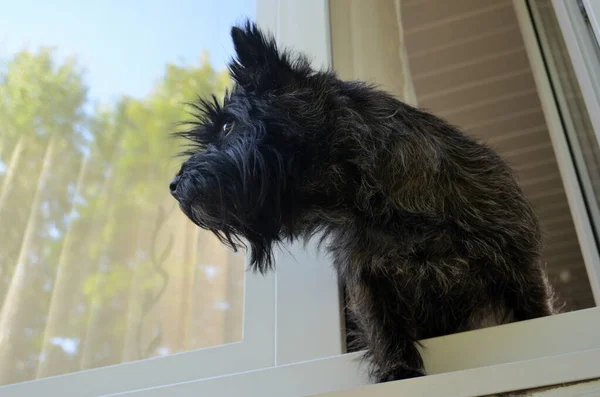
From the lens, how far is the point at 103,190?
1.67 m

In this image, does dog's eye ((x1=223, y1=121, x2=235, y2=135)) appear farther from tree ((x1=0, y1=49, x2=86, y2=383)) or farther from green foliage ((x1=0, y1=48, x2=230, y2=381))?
tree ((x1=0, y1=49, x2=86, y2=383))

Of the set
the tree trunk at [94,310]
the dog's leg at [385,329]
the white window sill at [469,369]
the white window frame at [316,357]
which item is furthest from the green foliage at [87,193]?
the dog's leg at [385,329]

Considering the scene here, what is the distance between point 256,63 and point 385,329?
0.58 m

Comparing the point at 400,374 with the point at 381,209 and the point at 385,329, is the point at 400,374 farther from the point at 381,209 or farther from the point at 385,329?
the point at 381,209

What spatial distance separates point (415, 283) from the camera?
1192mm

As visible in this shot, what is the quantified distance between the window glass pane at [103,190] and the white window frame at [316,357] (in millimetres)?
87

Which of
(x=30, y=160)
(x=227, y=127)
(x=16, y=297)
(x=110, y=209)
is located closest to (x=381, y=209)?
(x=227, y=127)

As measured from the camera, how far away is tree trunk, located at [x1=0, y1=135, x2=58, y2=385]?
1.48 meters

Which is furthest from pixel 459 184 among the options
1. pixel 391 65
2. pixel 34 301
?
pixel 34 301

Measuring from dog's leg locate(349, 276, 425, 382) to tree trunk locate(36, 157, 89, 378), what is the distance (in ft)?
2.28

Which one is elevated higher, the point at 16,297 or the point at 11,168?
the point at 11,168

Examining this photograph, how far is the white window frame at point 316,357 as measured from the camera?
0.86 meters

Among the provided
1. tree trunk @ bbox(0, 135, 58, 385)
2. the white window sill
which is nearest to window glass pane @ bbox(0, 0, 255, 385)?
tree trunk @ bbox(0, 135, 58, 385)

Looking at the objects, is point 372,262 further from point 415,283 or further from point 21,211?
point 21,211
